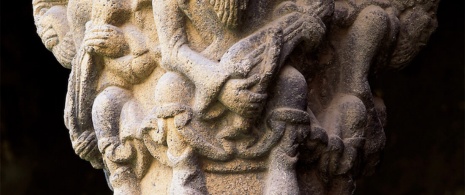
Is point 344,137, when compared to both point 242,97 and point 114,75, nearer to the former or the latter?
point 242,97

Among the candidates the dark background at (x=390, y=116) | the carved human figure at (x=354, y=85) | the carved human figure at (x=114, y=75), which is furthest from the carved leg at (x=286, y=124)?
the dark background at (x=390, y=116)

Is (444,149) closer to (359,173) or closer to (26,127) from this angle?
(26,127)

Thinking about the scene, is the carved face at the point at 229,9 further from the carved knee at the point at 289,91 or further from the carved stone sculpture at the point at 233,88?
the carved knee at the point at 289,91

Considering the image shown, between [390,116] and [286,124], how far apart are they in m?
2.45

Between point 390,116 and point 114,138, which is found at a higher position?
point 114,138

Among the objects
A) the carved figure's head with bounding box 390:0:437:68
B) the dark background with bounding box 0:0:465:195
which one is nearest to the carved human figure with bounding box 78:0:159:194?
the carved figure's head with bounding box 390:0:437:68

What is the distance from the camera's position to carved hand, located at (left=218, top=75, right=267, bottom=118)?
6.68ft

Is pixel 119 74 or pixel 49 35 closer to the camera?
pixel 119 74

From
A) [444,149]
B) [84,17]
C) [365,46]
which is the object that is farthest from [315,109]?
[444,149]

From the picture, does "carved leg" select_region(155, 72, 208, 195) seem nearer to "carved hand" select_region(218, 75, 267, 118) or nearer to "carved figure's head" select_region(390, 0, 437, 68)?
"carved hand" select_region(218, 75, 267, 118)

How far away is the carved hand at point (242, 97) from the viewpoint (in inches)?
80.1

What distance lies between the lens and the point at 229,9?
81.4 inches

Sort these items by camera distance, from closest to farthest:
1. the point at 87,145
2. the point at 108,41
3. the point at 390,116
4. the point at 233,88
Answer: the point at 233,88 < the point at 108,41 < the point at 87,145 < the point at 390,116

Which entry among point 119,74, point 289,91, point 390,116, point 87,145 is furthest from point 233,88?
point 390,116
